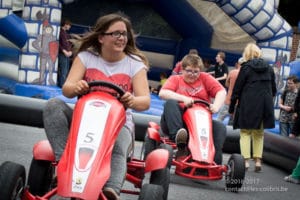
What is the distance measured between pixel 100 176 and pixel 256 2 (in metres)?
7.84

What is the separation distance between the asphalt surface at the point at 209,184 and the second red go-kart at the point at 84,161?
Result: 959mm

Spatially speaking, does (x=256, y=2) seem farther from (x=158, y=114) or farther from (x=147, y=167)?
(x=147, y=167)

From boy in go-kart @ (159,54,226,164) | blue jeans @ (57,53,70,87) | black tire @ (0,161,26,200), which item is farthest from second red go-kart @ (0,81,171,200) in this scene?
blue jeans @ (57,53,70,87)

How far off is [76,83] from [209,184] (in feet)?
7.53

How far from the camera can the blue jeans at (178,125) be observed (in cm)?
494

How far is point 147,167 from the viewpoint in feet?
11.1

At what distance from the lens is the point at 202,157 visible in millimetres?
4715

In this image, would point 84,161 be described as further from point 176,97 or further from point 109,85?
point 176,97

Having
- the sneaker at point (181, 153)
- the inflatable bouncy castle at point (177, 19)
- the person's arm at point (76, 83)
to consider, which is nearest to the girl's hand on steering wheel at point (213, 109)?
the sneaker at point (181, 153)

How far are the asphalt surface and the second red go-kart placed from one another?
0.96 metres

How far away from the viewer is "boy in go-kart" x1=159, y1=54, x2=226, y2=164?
16.2ft

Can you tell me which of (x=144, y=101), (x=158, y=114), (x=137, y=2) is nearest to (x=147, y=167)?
(x=144, y=101)

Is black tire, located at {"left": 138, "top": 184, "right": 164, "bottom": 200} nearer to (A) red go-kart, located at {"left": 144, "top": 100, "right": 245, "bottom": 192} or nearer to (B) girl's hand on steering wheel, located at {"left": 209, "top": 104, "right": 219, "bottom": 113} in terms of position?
(A) red go-kart, located at {"left": 144, "top": 100, "right": 245, "bottom": 192}

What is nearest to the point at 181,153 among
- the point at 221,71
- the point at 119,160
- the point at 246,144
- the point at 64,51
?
the point at 246,144
